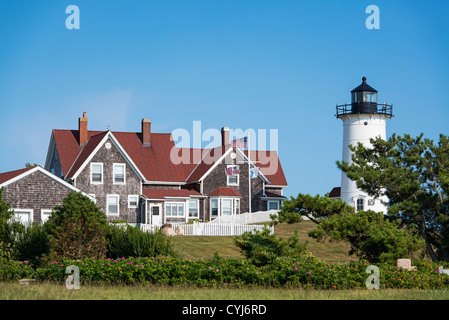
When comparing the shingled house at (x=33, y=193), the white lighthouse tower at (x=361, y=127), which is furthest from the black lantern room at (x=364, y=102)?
the shingled house at (x=33, y=193)

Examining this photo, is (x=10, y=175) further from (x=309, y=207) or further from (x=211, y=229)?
(x=309, y=207)

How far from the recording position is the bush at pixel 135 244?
2297cm

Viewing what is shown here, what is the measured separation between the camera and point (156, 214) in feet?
166

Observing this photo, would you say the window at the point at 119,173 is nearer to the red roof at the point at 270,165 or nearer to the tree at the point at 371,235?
the red roof at the point at 270,165

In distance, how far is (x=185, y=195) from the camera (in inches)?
2036

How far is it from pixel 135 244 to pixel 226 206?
101 ft

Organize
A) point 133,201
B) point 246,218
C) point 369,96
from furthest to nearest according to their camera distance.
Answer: point 369,96 < point 246,218 < point 133,201

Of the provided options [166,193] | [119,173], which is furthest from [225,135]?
[119,173]

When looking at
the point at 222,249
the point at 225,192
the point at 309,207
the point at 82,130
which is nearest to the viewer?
the point at 309,207

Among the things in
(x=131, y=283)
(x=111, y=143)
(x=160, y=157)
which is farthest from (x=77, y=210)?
(x=160, y=157)

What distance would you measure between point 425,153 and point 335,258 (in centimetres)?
768

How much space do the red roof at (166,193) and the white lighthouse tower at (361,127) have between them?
12087 mm

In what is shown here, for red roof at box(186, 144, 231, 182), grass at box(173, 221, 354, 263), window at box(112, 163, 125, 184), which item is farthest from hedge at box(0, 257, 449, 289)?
red roof at box(186, 144, 231, 182)

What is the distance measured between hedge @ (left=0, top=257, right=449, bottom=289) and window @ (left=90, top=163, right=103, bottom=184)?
29.8 metres
